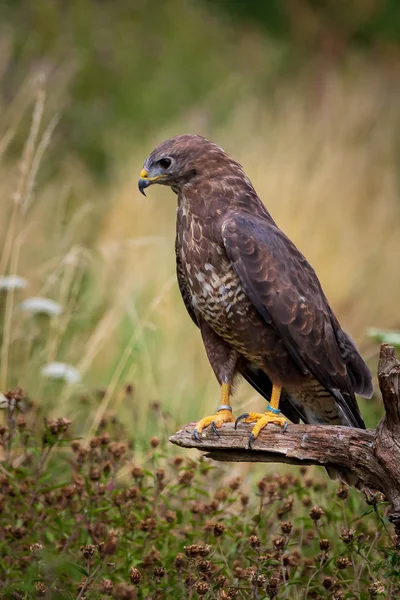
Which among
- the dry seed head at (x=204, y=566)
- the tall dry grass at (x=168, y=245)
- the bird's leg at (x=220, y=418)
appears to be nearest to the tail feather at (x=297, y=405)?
the bird's leg at (x=220, y=418)

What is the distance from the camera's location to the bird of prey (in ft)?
11.3

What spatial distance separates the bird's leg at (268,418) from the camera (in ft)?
11.0

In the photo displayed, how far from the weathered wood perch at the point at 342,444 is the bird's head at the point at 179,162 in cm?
90

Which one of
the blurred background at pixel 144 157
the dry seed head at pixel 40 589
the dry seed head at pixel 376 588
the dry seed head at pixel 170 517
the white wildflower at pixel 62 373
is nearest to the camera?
the dry seed head at pixel 40 589

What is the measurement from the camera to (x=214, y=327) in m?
3.53

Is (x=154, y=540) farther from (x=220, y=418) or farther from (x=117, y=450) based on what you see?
(x=220, y=418)

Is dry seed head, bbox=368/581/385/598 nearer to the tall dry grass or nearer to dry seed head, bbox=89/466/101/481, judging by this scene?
dry seed head, bbox=89/466/101/481

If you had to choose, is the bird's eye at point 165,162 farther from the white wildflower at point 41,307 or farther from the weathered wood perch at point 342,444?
the white wildflower at point 41,307

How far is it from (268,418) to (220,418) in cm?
22

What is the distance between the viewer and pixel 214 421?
→ 11.5ft

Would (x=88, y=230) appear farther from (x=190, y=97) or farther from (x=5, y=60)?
(x=190, y=97)

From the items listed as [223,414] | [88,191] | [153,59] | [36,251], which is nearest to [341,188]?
[88,191]

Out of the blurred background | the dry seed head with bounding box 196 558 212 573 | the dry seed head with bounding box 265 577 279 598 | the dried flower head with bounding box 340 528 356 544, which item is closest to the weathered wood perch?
the dried flower head with bounding box 340 528 356 544

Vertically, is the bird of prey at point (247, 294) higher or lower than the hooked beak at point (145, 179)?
lower
